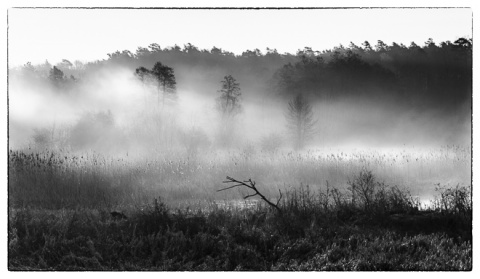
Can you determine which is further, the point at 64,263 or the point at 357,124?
the point at 357,124

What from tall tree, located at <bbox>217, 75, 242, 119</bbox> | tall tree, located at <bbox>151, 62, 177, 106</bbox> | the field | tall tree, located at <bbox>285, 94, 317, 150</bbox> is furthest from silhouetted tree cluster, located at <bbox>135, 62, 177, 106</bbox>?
tall tree, located at <bbox>285, 94, 317, 150</bbox>

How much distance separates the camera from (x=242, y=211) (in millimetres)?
9391

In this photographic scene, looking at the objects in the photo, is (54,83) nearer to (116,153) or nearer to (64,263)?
(116,153)

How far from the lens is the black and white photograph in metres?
9.41

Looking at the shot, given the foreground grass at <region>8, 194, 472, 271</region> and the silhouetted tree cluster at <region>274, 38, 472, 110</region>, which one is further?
the silhouetted tree cluster at <region>274, 38, 472, 110</region>

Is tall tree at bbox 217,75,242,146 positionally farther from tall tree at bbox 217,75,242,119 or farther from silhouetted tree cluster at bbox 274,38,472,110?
silhouetted tree cluster at bbox 274,38,472,110

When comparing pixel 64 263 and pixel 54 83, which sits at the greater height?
pixel 54 83

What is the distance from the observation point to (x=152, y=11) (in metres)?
9.50

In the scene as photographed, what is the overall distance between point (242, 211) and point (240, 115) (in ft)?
3.93

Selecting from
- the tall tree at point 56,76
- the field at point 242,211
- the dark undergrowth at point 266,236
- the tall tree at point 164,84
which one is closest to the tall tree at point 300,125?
the field at point 242,211

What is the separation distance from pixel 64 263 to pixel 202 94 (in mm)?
2631

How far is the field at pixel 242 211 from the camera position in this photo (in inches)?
344

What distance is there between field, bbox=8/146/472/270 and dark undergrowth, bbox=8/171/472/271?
0.01 metres

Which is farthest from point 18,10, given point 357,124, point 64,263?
point 357,124
